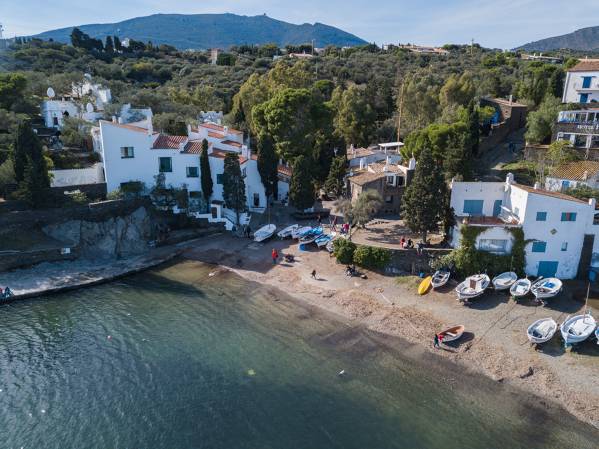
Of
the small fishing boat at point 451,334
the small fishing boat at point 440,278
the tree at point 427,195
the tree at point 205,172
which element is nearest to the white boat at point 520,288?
the small fishing boat at point 440,278

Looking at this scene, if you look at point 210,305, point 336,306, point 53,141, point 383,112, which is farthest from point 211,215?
point 383,112

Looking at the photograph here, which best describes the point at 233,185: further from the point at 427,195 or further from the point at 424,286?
the point at 424,286

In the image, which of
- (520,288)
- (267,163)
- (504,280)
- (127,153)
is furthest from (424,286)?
(127,153)

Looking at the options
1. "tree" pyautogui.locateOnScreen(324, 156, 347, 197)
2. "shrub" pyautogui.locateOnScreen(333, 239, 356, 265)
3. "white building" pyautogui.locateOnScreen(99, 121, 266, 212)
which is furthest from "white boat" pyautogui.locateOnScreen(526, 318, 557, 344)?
"white building" pyautogui.locateOnScreen(99, 121, 266, 212)

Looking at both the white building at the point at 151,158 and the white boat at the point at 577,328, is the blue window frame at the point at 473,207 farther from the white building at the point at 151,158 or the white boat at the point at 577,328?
the white building at the point at 151,158

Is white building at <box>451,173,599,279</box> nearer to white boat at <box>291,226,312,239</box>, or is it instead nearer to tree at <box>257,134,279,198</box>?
white boat at <box>291,226,312,239</box>

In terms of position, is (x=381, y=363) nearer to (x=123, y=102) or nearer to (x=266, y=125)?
(x=266, y=125)
